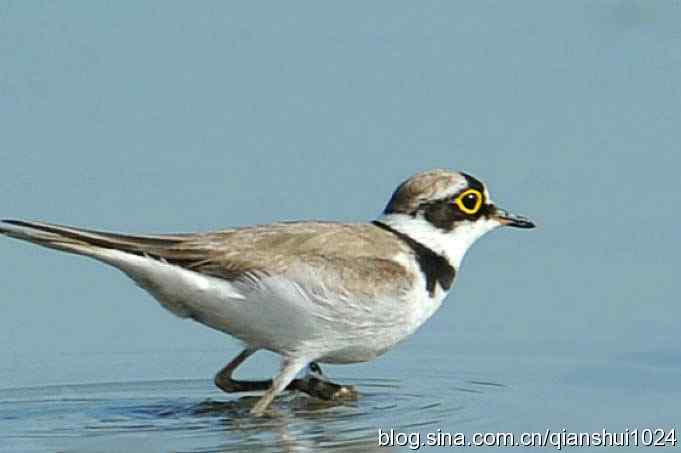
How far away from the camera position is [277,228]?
53.9 ft

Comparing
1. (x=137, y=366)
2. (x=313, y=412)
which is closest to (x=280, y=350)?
(x=313, y=412)

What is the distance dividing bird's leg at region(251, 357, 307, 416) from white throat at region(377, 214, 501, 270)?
3.80 ft

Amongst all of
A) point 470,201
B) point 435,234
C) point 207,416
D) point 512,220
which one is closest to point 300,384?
point 207,416

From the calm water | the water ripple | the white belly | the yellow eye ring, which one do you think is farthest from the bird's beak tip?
the white belly

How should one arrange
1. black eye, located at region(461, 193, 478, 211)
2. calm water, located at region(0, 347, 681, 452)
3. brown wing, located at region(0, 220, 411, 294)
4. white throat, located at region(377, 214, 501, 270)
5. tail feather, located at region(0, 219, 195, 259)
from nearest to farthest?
1. calm water, located at region(0, 347, 681, 452)
2. tail feather, located at region(0, 219, 195, 259)
3. brown wing, located at region(0, 220, 411, 294)
4. white throat, located at region(377, 214, 501, 270)
5. black eye, located at region(461, 193, 478, 211)

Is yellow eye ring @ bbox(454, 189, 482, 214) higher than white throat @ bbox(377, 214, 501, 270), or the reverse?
yellow eye ring @ bbox(454, 189, 482, 214)

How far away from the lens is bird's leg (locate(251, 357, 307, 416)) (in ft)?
53.2

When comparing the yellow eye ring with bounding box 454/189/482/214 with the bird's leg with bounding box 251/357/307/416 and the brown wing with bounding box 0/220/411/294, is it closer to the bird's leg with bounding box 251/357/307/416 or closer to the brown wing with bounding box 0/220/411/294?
the brown wing with bounding box 0/220/411/294

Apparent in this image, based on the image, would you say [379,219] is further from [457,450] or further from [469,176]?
[457,450]

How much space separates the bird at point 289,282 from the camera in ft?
52.3

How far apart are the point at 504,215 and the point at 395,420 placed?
1.82 m

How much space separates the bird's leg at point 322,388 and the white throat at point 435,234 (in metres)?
0.99

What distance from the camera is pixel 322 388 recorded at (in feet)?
54.4

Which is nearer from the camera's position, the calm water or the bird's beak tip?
the calm water
